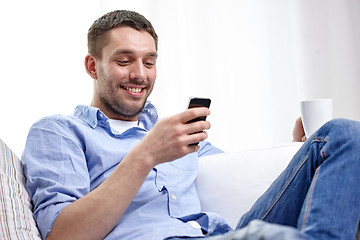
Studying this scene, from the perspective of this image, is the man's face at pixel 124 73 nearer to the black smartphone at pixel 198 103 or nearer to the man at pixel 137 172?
the man at pixel 137 172

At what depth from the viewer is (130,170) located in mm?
1147

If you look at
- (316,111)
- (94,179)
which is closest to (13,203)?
(94,179)

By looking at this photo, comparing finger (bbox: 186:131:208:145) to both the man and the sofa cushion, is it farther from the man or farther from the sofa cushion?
the sofa cushion

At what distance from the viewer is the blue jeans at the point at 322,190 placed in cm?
91

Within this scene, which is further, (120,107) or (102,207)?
(120,107)

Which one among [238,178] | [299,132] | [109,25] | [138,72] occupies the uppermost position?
[109,25]

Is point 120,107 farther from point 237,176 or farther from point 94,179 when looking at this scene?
point 237,176

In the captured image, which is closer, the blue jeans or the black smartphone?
the blue jeans

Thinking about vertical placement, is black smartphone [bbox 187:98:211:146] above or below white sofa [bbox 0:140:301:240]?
above

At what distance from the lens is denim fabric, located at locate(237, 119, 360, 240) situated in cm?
91

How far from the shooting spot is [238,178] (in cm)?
153

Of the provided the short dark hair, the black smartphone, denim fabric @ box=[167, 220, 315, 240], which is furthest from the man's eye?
denim fabric @ box=[167, 220, 315, 240]

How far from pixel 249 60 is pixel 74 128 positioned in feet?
4.75

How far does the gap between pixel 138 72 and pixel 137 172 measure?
1.57 feet
